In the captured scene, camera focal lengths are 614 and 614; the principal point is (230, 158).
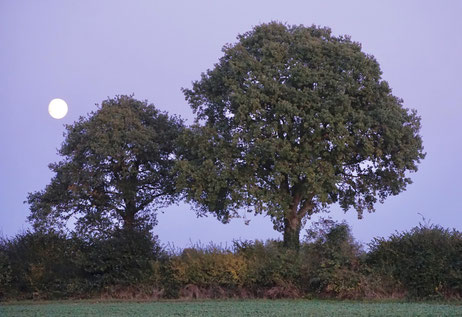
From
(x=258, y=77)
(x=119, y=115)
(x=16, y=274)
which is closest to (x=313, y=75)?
(x=258, y=77)

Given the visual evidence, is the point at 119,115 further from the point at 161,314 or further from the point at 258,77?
the point at 161,314

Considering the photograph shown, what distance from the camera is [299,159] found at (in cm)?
3391

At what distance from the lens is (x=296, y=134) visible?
34250mm

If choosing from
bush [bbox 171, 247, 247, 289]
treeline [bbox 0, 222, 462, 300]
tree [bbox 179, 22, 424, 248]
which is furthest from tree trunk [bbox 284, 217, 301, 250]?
bush [bbox 171, 247, 247, 289]

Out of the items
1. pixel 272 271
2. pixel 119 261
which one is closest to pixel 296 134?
pixel 272 271

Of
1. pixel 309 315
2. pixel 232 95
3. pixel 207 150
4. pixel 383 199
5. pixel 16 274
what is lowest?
pixel 309 315

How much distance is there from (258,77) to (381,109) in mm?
7183

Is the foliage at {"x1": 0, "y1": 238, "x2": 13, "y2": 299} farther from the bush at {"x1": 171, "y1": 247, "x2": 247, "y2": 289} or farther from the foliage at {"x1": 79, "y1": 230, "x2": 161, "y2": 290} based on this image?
the bush at {"x1": 171, "y1": 247, "x2": 247, "y2": 289}

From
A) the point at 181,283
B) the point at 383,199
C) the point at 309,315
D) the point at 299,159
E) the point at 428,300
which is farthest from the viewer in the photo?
the point at 383,199

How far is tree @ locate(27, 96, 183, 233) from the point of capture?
3828cm

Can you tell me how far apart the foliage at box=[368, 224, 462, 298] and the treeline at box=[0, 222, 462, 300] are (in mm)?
40

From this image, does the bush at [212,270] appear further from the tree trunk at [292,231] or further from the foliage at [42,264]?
the tree trunk at [292,231]

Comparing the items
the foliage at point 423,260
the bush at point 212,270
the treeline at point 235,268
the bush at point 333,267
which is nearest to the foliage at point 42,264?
the treeline at point 235,268

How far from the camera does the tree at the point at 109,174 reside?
1507 inches
